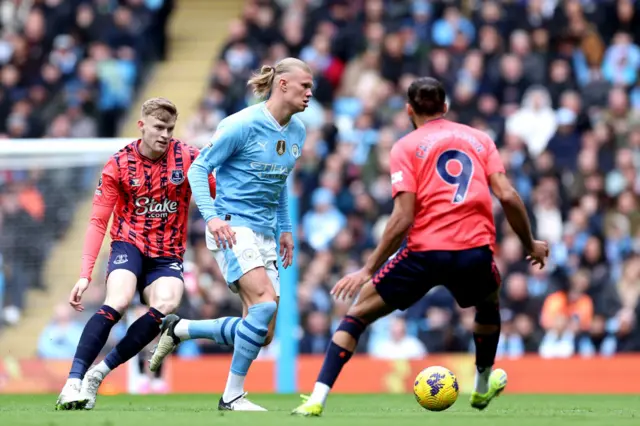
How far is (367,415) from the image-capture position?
30.7 ft

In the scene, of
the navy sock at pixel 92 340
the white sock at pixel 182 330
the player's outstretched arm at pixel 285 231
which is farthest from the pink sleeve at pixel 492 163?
the navy sock at pixel 92 340

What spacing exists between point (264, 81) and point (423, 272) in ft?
6.45

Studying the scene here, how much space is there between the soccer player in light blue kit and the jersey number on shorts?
137cm

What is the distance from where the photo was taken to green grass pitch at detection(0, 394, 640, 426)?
8367 mm

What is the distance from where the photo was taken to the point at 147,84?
898 inches

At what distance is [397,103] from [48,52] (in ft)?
20.3

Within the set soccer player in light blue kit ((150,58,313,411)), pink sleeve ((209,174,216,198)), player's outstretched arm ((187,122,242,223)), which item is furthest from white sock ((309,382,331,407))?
pink sleeve ((209,174,216,198))

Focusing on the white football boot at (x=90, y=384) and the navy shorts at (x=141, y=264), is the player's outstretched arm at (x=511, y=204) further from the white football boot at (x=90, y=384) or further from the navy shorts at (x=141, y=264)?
the white football boot at (x=90, y=384)

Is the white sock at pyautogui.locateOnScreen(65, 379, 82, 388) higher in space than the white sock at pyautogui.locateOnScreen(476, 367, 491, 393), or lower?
lower

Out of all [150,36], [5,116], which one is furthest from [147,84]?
[5,116]

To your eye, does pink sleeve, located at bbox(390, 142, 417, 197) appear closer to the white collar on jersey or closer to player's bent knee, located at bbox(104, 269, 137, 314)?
the white collar on jersey

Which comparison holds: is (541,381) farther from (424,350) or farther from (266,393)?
(266,393)

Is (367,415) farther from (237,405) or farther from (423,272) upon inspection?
(423,272)

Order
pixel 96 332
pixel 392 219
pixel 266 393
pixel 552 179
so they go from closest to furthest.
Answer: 1. pixel 392 219
2. pixel 96 332
3. pixel 266 393
4. pixel 552 179
